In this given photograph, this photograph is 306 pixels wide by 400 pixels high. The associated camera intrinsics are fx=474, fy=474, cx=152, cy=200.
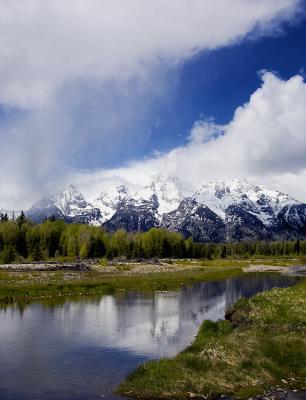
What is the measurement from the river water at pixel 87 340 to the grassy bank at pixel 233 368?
2.44m

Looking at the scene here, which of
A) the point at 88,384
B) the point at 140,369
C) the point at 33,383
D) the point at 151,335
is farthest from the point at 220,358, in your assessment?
the point at 151,335

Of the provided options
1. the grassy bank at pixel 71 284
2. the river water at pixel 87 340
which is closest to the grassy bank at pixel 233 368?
the river water at pixel 87 340

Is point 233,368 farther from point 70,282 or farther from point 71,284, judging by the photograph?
point 70,282

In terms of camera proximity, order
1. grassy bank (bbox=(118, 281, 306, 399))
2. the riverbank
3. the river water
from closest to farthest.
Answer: grassy bank (bbox=(118, 281, 306, 399)) < the river water < the riverbank

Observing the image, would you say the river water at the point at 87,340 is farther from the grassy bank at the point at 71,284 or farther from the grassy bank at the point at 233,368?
the grassy bank at the point at 71,284

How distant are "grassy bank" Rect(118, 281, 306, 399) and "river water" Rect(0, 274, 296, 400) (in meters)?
2.44

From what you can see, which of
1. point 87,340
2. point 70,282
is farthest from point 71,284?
point 87,340

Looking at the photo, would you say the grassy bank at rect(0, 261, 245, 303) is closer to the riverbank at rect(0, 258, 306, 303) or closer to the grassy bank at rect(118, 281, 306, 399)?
the riverbank at rect(0, 258, 306, 303)

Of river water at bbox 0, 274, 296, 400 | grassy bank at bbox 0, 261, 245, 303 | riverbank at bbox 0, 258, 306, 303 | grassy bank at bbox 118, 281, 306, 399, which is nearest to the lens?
grassy bank at bbox 118, 281, 306, 399

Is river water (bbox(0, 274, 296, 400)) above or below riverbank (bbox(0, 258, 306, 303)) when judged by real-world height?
below

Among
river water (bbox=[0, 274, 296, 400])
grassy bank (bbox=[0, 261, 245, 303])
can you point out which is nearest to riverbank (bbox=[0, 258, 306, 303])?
grassy bank (bbox=[0, 261, 245, 303])

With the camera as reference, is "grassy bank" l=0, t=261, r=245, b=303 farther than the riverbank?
No

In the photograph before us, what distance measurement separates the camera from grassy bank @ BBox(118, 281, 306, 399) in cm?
2634

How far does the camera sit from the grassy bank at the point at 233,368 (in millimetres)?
26344
